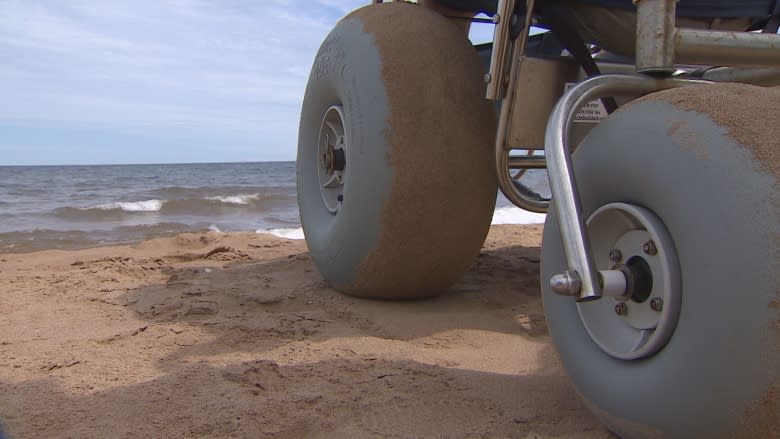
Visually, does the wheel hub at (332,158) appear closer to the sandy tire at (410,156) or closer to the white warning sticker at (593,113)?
the sandy tire at (410,156)

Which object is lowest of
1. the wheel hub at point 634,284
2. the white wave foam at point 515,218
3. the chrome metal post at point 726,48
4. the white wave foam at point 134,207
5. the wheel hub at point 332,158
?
the white wave foam at point 134,207

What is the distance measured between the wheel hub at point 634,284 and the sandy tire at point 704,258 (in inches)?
0.7

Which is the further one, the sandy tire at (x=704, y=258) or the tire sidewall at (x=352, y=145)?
the tire sidewall at (x=352, y=145)

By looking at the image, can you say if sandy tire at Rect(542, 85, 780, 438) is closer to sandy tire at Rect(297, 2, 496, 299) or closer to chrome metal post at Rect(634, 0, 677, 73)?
chrome metal post at Rect(634, 0, 677, 73)

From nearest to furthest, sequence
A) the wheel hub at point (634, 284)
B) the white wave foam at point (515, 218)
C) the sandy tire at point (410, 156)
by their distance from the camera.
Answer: the wheel hub at point (634, 284)
the sandy tire at point (410, 156)
the white wave foam at point (515, 218)

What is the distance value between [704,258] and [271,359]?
1348 mm

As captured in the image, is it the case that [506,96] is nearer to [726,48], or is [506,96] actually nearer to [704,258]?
[726,48]

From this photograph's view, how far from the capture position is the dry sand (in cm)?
167

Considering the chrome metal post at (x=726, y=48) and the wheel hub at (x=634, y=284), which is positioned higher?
the chrome metal post at (x=726, y=48)

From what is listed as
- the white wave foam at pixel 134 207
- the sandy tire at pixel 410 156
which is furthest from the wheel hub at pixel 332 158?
the white wave foam at pixel 134 207

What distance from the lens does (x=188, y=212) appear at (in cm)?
1034

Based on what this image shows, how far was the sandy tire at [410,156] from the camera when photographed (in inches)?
95.3

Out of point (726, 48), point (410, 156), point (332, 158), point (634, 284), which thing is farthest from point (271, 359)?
point (726, 48)

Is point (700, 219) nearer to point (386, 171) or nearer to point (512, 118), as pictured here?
point (512, 118)
